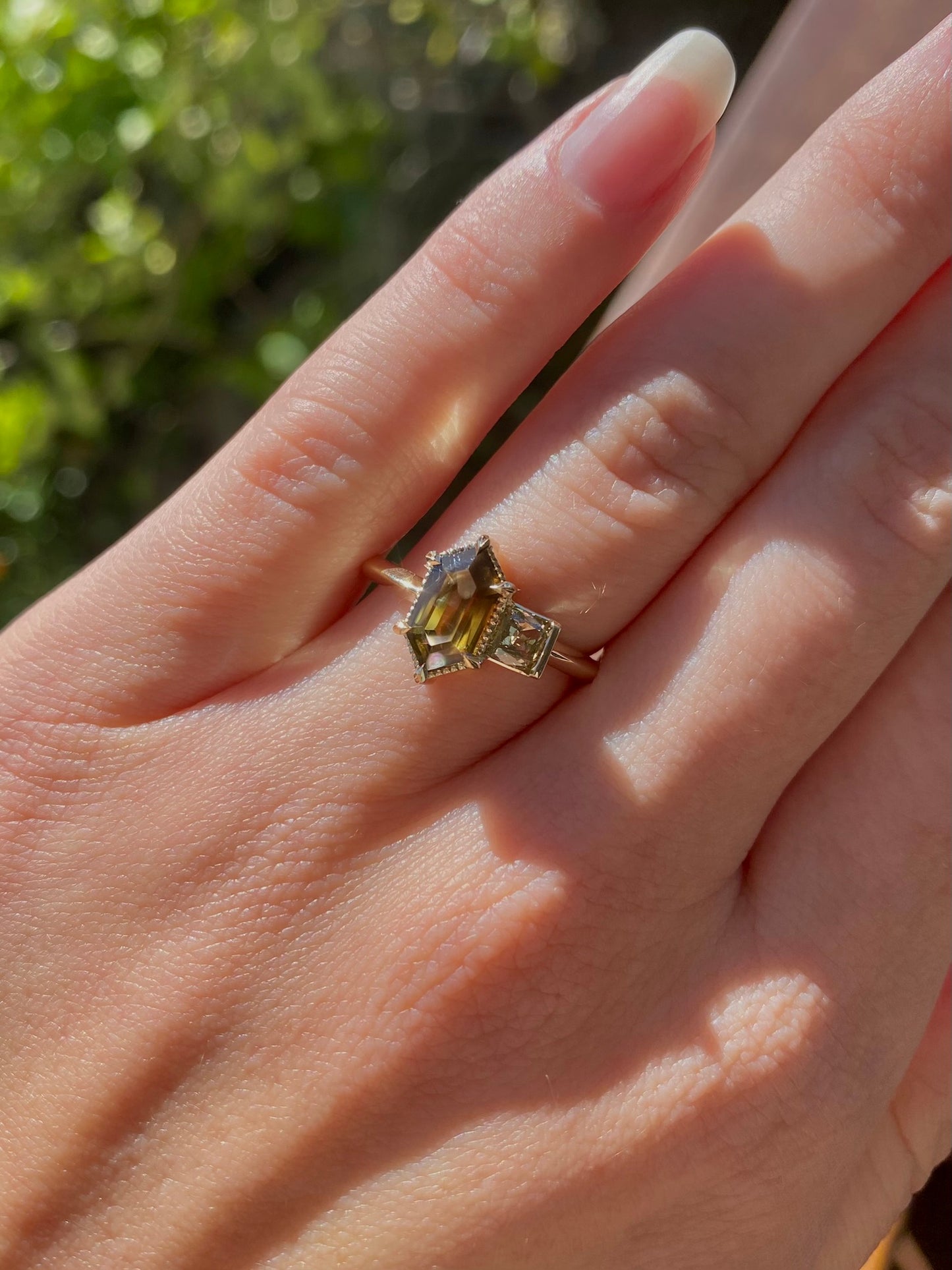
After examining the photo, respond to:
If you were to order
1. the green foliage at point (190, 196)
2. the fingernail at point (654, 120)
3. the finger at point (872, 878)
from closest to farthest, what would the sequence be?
the fingernail at point (654, 120)
the finger at point (872, 878)
the green foliage at point (190, 196)

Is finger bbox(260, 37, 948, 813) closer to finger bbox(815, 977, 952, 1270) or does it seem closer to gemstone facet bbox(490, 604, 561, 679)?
gemstone facet bbox(490, 604, 561, 679)

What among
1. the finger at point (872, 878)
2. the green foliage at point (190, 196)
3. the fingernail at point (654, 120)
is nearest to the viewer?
the fingernail at point (654, 120)

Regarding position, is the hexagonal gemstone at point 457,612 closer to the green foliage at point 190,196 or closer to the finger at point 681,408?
the finger at point 681,408

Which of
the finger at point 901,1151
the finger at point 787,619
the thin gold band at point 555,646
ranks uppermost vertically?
the finger at point 787,619

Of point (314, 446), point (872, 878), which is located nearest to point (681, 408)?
point (314, 446)

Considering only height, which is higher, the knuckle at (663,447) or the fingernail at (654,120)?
the fingernail at (654,120)

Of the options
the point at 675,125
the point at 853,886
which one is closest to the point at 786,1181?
the point at 853,886

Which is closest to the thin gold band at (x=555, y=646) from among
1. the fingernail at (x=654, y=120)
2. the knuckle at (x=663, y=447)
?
the knuckle at (x=663, y=447)
